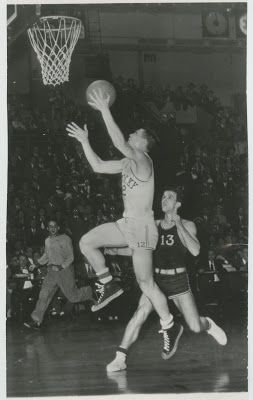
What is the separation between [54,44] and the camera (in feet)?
20.1

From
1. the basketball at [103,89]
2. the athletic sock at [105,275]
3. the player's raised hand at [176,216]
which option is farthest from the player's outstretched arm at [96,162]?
the athletic sock at [105,275]

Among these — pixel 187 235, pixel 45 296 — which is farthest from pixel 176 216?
pixel 45 296

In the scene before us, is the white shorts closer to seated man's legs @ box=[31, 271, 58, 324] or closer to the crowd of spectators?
the crowd of spectators

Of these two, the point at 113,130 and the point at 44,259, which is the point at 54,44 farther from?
the point at 44,259

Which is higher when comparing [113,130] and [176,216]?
[113,130]

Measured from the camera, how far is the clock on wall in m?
5.67

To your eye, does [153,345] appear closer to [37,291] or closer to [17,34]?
[37,291]

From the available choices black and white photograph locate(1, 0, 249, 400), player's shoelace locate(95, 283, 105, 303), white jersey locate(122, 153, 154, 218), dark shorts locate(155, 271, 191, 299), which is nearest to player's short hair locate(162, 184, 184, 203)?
black and white photograph locate(1, 0, 249, 400)

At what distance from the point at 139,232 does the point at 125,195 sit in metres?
0.37

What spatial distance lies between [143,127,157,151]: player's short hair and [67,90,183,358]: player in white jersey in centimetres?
Result: 13

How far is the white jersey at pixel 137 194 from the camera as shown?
19.1 feet

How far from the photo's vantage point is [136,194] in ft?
19.1

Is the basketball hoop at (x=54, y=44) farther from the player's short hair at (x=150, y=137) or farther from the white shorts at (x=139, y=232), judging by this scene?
the white shorts at (x=139, y=232)

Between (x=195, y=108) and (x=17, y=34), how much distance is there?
1.85 meters
